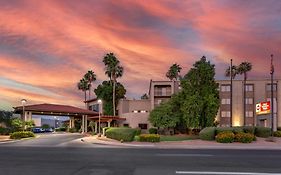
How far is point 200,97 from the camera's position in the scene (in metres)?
55.6

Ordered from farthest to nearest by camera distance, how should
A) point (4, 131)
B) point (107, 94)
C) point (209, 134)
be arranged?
point (107, 94) < point (4, 131) < point (209, 134)

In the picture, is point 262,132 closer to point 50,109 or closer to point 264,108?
point 264,108

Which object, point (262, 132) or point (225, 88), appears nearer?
point (262, 132)

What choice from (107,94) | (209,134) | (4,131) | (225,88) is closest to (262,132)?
(209,134)

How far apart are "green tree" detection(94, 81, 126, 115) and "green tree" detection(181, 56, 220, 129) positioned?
32.9 meters

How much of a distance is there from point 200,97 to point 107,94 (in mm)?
36886

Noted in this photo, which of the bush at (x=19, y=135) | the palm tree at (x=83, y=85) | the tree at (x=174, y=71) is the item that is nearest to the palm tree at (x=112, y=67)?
the tree at (x=174, y=71)

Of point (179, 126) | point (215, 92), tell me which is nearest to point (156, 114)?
point (179, 126)

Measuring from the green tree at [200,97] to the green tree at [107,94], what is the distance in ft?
108

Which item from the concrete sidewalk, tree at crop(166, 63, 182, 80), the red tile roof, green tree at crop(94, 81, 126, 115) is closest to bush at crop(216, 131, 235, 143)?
the concrete sidewalk

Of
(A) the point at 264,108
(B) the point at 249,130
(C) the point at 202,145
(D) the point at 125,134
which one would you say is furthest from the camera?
(A) the point at 264,108

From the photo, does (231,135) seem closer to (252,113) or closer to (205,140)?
(205,140)

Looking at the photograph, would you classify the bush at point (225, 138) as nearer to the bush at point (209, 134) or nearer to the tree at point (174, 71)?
the bush at point (209, 134)

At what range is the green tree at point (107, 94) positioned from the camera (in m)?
87.1
